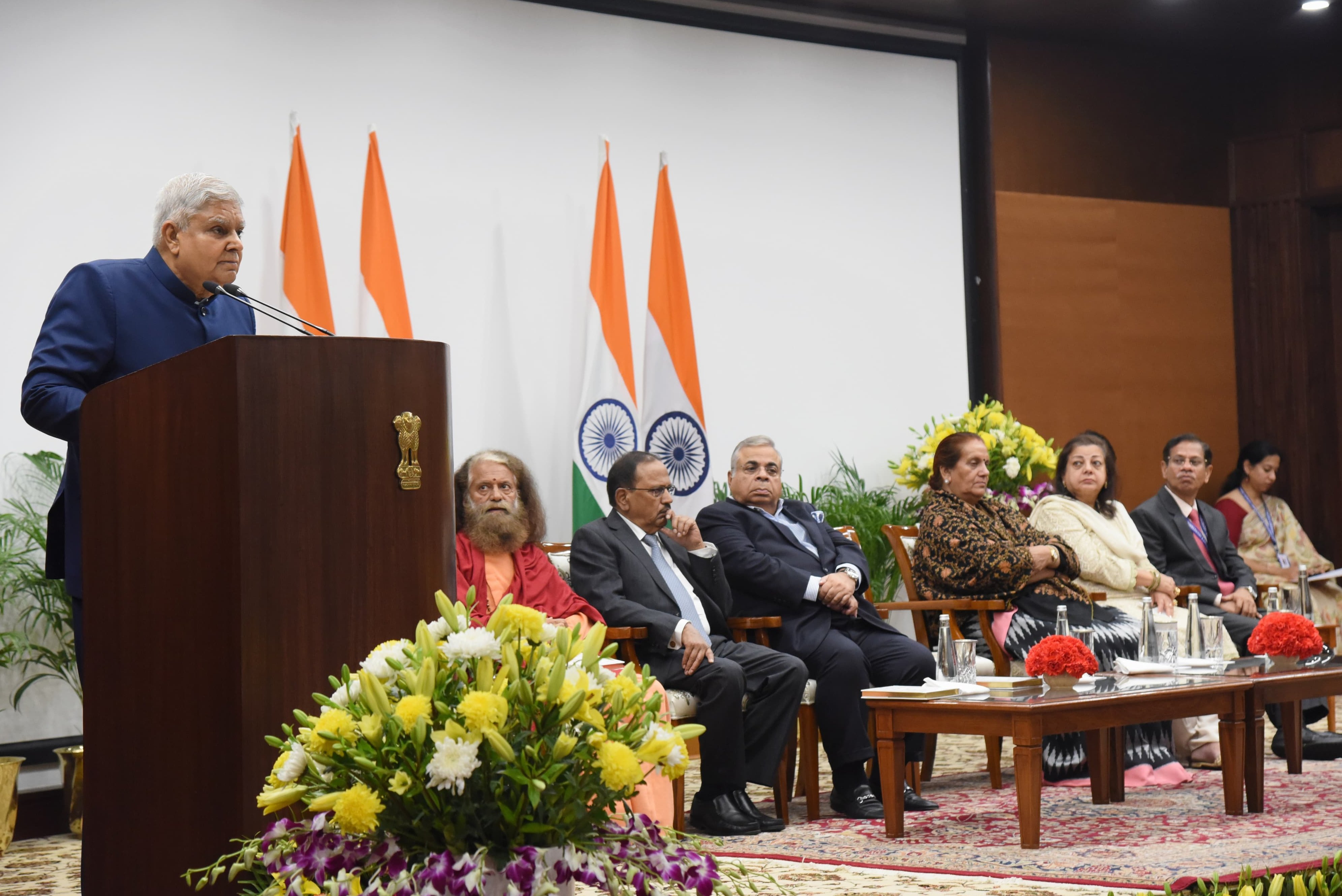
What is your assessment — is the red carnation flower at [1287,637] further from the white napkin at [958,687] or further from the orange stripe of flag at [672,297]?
the orange stripe of flag at [672,297]

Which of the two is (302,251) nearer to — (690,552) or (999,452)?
(690,552)

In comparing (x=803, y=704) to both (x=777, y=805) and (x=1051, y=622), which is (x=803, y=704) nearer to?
(x=777, y=805)

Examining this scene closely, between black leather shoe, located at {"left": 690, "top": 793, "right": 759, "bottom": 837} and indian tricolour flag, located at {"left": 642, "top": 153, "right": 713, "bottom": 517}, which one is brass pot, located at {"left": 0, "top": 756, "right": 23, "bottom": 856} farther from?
indian tricolour flag, located at {"left": 642, "top": 153, "right": 713, "bottom": 517}

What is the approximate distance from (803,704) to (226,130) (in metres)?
3.03

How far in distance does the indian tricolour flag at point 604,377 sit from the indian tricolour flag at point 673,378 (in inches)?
3.6

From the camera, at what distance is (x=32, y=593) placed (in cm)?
469

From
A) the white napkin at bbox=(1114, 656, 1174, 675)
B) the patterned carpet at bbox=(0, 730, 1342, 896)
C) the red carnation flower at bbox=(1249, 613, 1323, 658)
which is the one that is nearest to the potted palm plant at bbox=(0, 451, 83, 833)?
the patterned carpet at bbox=(0, 730, 1342, 896)

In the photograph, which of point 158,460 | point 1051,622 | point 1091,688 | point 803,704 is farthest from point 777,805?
point 158,460

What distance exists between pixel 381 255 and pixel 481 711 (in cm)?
448

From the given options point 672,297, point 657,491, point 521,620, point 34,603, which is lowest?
point 34,603

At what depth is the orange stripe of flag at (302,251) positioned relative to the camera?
5461 millimetres

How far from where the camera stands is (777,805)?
4.45 meters

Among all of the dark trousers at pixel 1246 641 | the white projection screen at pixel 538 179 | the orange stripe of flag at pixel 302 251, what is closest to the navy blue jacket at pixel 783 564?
the white projection screen at pixel 538 179

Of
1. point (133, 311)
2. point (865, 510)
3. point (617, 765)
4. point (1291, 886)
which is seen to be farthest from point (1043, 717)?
point (865, 510)
